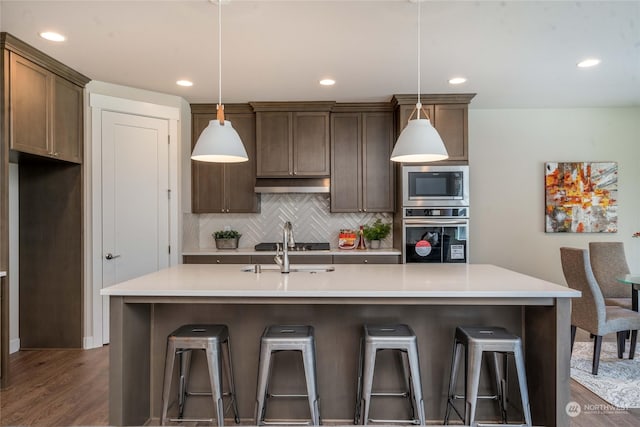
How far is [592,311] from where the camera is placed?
3.22 meters

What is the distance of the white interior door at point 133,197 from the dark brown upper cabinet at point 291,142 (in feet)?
3.39

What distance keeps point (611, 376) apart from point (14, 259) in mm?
5080

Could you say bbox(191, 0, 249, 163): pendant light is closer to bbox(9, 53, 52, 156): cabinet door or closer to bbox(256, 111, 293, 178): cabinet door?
bbox(9, 53, 52, 156): cabinet door

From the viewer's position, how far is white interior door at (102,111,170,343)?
4.05 metres

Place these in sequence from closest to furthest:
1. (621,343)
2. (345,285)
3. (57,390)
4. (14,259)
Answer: (345,285), (57,390), (621,343), (14,259)

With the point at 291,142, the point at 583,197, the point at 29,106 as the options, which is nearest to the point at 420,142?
the point at 291,142

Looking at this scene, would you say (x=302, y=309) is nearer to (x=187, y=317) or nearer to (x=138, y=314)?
(x=187, y=317)

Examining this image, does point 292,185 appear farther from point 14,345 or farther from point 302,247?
point 14,345

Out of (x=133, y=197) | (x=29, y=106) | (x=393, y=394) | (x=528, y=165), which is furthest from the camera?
(x=528, y=165)

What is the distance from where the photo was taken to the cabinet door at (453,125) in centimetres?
448

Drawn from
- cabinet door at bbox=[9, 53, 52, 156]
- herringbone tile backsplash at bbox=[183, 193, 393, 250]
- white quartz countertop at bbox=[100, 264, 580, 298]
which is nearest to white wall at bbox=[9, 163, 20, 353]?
cabinet door at bbox=[9, 53, 52, 156]

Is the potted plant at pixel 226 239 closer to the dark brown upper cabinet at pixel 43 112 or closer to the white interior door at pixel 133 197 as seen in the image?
the white interior door at pixel 133 197

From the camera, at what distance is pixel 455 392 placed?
8.08 ft

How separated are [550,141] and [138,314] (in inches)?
191
